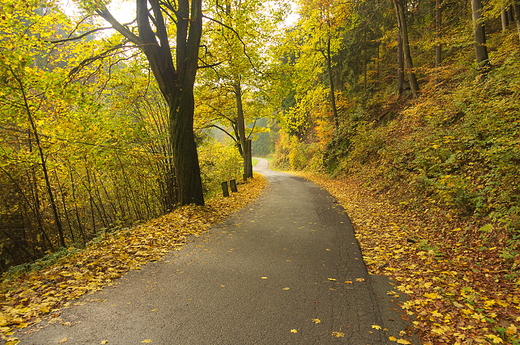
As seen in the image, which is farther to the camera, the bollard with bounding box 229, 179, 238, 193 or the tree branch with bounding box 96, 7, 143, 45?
the bollard with bounding box 229, 179, 238, 193

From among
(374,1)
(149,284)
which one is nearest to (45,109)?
(149,284)

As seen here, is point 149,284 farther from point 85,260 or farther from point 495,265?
point 495,265

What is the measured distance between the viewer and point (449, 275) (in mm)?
3895

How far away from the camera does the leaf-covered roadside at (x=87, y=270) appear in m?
3.13

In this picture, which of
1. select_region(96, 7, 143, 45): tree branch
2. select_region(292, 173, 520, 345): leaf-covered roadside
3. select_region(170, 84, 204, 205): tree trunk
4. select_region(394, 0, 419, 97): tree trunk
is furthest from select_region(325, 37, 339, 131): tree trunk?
select_region(96, 7, 143, 45): tree branch

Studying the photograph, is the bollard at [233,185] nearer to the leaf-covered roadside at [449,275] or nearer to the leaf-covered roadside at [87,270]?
the leaf-covered roadside at [87,270]

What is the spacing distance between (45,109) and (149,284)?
6.23m

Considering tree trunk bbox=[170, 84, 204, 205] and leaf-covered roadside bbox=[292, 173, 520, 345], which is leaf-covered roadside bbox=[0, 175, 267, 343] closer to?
tree trunk bbox=[170, 84, 204, 205]

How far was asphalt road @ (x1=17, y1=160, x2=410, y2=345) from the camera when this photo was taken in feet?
8.97

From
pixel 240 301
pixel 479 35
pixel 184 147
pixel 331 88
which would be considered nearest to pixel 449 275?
pixel 240 301

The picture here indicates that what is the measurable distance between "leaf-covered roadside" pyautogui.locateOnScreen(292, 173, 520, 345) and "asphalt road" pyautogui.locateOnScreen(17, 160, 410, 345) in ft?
1.25

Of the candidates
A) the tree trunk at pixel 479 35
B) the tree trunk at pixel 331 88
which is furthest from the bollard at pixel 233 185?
the tree trunk at pixel 479 35

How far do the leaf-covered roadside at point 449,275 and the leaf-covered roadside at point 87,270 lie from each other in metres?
4.21

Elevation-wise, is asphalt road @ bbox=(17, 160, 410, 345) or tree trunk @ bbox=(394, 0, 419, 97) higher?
tree trunk @ bbox=(394, 0, 419, 97)
